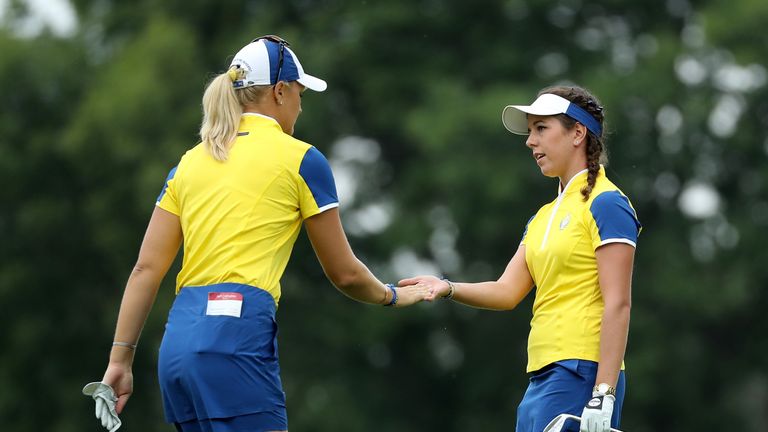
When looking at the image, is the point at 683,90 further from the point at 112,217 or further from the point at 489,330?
the point at 112,217

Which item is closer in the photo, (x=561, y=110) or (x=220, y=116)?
(x=220, y=116)

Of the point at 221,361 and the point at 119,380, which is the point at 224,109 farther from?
the point at 119,380

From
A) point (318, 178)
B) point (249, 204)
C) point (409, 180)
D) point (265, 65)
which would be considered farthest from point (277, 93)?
point (409, 180)

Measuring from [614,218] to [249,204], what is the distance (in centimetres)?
144

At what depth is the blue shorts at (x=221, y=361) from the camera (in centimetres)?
507

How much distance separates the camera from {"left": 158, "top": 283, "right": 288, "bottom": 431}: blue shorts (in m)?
5.07

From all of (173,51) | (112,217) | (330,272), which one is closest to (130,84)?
(173,51)

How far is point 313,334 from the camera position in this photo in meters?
24.2

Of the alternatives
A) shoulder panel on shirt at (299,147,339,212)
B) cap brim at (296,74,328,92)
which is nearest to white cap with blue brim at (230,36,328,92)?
cap brim at (296,74,328,92)

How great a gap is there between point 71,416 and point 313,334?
14.0 ft

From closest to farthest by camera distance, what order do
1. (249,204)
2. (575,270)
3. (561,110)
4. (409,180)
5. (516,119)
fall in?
(249,204) → (575,270) → (561,110) → (516,119) → (409,180)

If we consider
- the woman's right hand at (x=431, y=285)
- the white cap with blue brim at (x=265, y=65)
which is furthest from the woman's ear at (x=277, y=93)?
the woman's right hand at (x=431, y=285)

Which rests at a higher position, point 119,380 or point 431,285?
point 431,285

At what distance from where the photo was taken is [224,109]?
540cm
